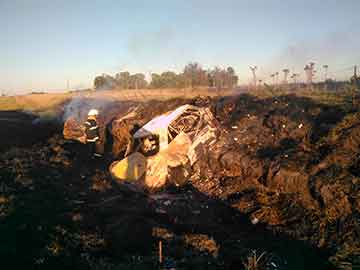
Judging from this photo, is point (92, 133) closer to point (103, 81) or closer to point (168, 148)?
point (168, 148)

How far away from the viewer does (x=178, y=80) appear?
52750 mm

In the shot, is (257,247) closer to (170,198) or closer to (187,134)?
(170,198)

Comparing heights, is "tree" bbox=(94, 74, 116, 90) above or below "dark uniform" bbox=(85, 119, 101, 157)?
above

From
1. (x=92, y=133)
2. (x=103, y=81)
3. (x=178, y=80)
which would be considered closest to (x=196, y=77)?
(x=178, y=80)

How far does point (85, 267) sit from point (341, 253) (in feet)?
14.2

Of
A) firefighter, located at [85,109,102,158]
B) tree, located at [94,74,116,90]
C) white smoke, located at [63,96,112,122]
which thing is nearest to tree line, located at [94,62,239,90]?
tree, located at [94,74,116,90]

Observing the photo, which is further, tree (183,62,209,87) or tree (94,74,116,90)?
tree (94,74,116,90)

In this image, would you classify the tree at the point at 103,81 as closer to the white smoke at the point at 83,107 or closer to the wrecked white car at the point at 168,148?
the white smoke at the point at 83,107

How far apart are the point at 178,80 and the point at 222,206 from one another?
4501 cm

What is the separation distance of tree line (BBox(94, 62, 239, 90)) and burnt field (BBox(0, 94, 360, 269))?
3223 cm

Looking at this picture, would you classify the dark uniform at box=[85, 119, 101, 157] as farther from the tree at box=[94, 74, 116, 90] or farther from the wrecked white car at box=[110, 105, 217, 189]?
the tree at box=[94, 74, 116, 90]

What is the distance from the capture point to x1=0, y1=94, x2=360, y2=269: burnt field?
602 cm

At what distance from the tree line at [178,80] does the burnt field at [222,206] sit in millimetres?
32230

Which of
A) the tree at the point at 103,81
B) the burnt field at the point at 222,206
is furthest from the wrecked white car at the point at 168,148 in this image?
the tree at the point at 103,81
